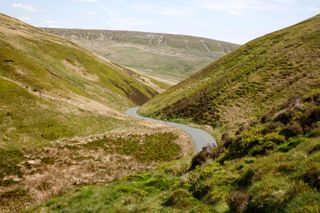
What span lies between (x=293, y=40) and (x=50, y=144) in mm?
67751

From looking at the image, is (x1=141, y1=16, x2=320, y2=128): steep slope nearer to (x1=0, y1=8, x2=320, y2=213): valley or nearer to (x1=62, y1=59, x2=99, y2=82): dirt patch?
(x1=0, y1=8, x2=320, y2=213): valley

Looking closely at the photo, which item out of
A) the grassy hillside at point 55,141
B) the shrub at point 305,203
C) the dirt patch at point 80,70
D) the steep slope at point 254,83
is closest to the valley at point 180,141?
the shrub at point 305,203

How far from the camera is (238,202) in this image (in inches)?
553

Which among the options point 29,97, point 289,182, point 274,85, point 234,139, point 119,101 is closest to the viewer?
point 289,182

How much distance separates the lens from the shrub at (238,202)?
13.7 metres

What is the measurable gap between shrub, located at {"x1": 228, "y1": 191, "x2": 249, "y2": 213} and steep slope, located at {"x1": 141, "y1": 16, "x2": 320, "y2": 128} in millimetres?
37205

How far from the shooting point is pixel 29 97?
52375 mm

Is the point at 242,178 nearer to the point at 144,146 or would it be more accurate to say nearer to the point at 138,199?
the point at 138,199

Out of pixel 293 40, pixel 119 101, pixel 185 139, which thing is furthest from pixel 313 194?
pixel 119 101

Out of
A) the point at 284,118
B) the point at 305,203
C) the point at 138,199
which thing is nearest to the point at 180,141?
the point at 284,118

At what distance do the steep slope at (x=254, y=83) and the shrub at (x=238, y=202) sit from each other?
37205mm

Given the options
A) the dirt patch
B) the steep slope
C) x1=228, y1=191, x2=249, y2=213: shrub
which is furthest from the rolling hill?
the dirt patch

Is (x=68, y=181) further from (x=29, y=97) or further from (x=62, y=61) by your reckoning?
(x=62, y=61)

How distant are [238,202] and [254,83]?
59351 mm
